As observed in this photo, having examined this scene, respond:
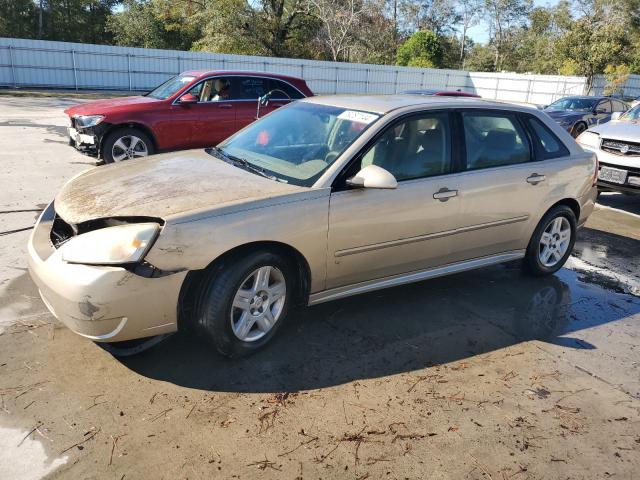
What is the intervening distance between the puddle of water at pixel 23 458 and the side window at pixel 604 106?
17.3 metres

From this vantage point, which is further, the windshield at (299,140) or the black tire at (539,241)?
the black tire at (539,241)

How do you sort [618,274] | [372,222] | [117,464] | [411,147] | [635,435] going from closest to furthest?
[117,464] < [635,435] < [372,222] < [411,147] < [618,274]

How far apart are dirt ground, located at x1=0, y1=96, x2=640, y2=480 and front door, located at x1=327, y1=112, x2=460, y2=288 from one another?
1.57 ft

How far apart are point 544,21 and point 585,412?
7040 centimetres

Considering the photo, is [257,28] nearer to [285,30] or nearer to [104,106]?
[285,30]

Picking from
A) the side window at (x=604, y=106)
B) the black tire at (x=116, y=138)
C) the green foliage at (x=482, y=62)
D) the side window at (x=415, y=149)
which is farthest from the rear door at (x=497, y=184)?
the green foliage at (x=482, y=62)

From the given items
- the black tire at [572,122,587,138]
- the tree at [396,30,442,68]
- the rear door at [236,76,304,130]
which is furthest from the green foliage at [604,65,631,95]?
the rear door at [236,76,304,130]

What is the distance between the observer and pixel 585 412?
333 cm

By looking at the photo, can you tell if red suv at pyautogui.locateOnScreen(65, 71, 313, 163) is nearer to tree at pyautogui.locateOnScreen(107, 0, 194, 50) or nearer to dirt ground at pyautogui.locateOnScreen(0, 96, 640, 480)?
dirt ground at pyautogui.locateOnScreen(0, 96, 640, 480)

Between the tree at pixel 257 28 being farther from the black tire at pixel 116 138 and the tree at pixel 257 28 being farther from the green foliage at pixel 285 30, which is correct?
the black tire at pixel 116 138

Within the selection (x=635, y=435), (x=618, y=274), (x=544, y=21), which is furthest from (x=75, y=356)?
(x=544, y=21)

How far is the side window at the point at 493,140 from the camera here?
180 inches

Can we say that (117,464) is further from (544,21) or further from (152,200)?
(544,21)

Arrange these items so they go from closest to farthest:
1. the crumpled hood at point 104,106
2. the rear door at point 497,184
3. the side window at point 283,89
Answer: the rear door at point 497,184 < the crumpled hood at point 104,106 < the side window at point 283,89
